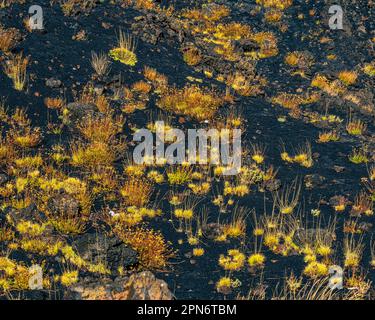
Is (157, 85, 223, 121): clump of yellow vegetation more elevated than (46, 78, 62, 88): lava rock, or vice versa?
(46, 78, 62, 88): lava rock

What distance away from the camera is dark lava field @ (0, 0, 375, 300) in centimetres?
987

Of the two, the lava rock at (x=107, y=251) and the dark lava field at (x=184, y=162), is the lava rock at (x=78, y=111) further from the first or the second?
the lava rock at (x=107, y=251)

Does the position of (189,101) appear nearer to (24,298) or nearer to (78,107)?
(78,107)

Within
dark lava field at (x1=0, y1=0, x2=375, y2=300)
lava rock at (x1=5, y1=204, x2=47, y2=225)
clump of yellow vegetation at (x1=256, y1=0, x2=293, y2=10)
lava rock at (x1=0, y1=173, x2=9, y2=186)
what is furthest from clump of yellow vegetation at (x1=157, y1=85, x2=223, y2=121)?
clump of yellow vegetation at (x1=256, y1=0, x2=293, y2=10)

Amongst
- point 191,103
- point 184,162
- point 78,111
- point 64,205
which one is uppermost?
point 191,103

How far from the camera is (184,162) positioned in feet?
45.1

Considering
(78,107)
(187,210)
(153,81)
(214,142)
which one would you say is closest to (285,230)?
(187,210)

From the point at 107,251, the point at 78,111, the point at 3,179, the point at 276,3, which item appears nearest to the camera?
the point at 107,251

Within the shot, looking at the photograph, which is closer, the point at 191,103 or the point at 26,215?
the point at 26,215

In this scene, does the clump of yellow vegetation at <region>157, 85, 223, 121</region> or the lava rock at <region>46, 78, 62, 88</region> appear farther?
the clump of yellow vegetation at <region>157, 85, 223, 121</region>

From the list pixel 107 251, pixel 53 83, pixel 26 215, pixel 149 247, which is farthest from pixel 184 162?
pixel 53 83

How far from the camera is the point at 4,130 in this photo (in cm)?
1362

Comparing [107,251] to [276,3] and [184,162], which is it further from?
[276,3]

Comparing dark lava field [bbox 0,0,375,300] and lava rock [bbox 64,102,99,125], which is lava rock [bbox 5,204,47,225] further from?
lava rock [bbox 64,102,99,125]
